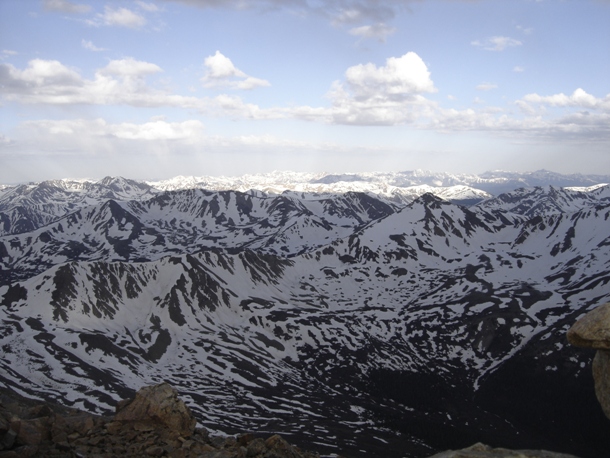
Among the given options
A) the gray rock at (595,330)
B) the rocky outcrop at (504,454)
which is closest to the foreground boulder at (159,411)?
the rocky outcrop at (504,454)

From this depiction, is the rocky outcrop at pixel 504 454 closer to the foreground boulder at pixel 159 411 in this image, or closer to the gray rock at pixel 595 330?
the gray rock at pixel 595 330

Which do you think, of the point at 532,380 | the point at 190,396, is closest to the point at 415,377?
the point at 532,380

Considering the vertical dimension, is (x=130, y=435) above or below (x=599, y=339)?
below

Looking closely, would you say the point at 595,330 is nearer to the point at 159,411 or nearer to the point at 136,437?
the point at 159,411

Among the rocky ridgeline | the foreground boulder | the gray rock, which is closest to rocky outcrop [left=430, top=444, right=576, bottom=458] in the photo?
the rocky ridgeline

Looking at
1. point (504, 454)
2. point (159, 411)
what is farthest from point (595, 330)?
point (159, 411)

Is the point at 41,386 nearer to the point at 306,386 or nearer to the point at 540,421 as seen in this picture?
the point at 306,386

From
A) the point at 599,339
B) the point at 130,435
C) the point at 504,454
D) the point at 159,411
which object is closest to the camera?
the point at 504,454
